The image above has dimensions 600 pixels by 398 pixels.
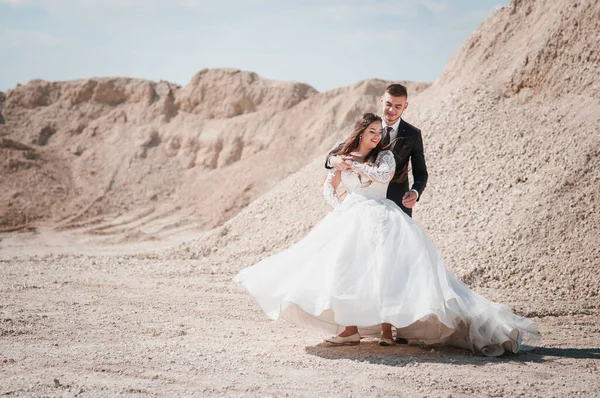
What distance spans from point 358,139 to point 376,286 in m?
1.38

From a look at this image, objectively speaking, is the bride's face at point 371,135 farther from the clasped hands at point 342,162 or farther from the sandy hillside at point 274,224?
the sandy hillside at point 274,224

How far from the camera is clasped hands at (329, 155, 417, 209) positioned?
18.9ft

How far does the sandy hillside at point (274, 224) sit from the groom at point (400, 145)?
4.63 ft

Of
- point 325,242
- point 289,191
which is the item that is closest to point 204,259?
point 289,191

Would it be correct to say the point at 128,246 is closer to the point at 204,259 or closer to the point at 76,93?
the point at 204,259

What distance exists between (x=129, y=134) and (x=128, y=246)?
41.1 ft

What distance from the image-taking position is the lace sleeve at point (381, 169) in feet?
18.7

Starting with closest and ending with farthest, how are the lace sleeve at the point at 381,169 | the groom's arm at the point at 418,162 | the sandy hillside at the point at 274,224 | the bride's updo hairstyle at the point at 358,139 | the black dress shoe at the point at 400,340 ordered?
the sandy hillside at the point at 274,224, the lace sleeve at the point at 381,169, the bride's updo hairstyle at the point at 358,139, the black dress shoe at the point at 400,340, the groom's arm at the point at 418,162

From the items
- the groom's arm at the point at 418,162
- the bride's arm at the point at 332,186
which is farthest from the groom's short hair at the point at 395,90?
the bride's arm at the point at 332,186

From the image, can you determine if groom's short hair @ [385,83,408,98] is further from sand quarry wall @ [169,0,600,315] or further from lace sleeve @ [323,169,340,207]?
sand quarry wall @ [169,0,600,315]

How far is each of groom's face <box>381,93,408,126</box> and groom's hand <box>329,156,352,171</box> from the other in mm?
569

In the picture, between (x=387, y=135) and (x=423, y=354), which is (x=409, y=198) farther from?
(x=423, y=354)

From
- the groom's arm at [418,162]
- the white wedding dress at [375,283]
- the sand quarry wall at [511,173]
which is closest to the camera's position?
the white wedding dress at [375,283]

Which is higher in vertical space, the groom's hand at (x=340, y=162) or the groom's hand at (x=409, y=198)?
the groom's hand at (x=340, y=162)
